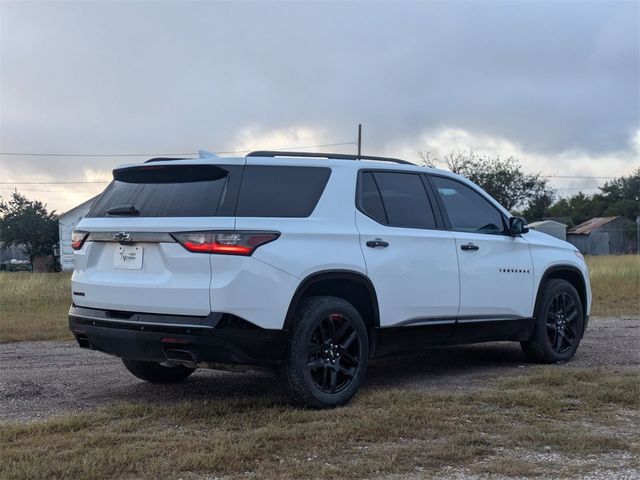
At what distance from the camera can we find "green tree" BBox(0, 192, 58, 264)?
61.2 metres

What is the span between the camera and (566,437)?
4.70 metres

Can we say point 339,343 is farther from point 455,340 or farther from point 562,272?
point 562,272

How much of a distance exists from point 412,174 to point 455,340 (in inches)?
59.0

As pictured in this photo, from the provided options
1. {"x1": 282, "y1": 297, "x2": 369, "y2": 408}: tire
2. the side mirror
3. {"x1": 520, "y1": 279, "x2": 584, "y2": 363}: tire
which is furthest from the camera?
{"x1": 520, "y1": 279, "x2": 584, "y2": 363}: tire

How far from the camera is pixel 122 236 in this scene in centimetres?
534

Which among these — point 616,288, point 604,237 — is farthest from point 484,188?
point 616,288

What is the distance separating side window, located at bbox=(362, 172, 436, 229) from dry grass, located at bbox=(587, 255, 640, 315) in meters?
7.57

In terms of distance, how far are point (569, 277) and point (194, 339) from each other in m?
4.57

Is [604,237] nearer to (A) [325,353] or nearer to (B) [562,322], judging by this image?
(B) [562,322]

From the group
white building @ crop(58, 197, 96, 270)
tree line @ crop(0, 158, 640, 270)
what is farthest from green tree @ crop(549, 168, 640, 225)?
white building @ crop(58, 197, 96, 270)

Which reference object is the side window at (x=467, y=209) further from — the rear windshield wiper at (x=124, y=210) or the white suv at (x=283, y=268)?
the rear windshield wiper at (x=124, y=210)

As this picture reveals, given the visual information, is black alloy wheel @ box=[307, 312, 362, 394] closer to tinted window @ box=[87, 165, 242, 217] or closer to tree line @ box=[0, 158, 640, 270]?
tinted window @ box=[87, 165, 242, 217]

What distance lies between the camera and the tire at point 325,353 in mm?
5219

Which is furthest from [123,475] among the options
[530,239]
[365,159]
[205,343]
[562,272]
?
[562,272]
